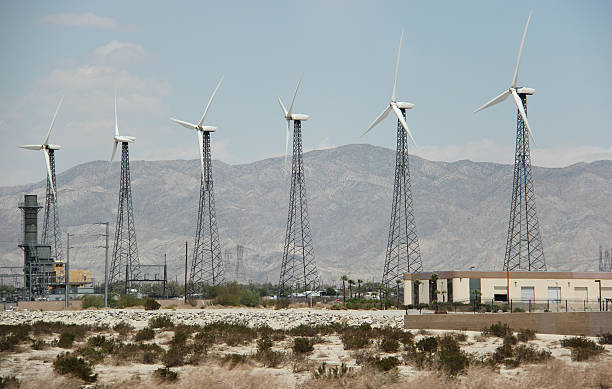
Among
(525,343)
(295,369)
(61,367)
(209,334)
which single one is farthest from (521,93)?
(61,367)

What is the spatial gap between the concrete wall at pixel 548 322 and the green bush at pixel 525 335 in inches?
69.9

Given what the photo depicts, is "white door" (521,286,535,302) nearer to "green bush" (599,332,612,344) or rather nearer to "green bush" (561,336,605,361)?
"green bush" (599,332,612,344)

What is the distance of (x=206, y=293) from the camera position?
10619 cm

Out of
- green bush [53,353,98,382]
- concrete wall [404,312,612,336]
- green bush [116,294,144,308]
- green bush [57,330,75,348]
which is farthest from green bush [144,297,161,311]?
green bush [53,353,98,382]

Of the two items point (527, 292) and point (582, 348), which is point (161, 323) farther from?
point (527, 292)

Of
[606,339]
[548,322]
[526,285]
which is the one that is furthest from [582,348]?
[526,285]

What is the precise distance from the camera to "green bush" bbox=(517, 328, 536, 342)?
49.2 metres

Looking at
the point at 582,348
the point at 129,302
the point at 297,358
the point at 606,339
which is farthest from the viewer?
the point at 129,302

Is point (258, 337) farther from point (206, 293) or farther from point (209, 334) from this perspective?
point (206, 293)

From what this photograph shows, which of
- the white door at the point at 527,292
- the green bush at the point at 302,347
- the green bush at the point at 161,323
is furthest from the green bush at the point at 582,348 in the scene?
the white door at the point at 527,292

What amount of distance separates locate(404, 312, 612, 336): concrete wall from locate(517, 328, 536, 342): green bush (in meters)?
1.77

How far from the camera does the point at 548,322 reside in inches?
2126

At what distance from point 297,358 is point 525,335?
1703 centimetres

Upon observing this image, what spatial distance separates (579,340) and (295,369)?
58.5 feet
